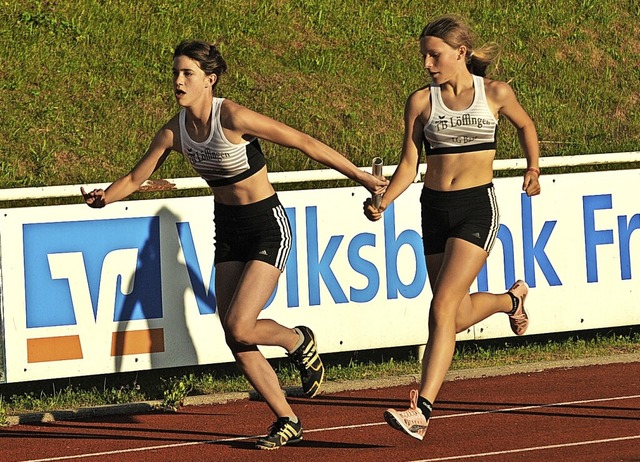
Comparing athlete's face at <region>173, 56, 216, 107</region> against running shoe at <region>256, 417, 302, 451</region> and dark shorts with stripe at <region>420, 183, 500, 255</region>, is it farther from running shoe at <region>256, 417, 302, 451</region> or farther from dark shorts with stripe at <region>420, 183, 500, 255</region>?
running shoe at <region>256, 417, 302, 451</region>

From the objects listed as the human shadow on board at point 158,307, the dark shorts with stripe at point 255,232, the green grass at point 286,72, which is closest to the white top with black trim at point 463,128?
the dark shorts with stripe at point 255,232

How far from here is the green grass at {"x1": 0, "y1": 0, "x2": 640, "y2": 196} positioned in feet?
49.2

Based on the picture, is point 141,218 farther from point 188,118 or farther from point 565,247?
point 565,247

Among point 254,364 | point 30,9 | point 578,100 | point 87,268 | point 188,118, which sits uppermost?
point 30,9

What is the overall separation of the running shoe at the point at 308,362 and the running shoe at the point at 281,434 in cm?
42

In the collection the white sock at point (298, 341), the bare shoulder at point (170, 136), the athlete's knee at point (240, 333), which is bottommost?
the white sock at point (298, 341)

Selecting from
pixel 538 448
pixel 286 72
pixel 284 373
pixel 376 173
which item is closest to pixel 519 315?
pixel 538 448

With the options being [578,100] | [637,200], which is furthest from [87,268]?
[578,100]

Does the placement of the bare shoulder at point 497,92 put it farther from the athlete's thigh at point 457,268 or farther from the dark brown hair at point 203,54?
the dark brown hair at point 203,54

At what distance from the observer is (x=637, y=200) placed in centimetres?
1078

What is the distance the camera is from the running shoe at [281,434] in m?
7.34

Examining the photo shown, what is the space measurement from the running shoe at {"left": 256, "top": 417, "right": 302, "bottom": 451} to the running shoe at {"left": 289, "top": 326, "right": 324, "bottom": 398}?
0.42 metres

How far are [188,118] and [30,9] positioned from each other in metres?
10.6

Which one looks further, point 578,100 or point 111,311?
point 578,100
